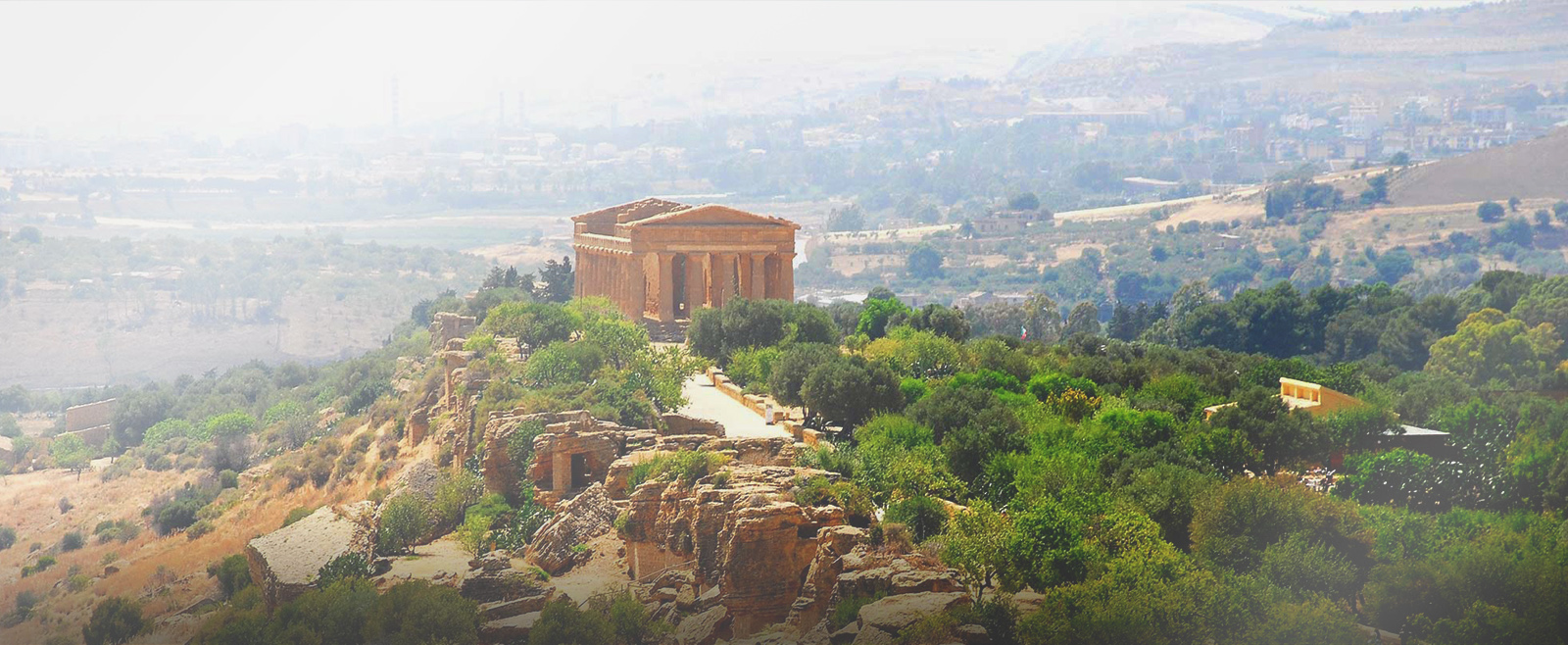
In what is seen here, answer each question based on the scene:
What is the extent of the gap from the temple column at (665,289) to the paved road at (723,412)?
13190mm

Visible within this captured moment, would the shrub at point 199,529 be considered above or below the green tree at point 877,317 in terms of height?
below

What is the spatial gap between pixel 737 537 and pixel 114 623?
1813 centimetres

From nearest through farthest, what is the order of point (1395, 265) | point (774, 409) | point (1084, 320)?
point (774, 409) → point (1084, 320) → point (1395, 265)

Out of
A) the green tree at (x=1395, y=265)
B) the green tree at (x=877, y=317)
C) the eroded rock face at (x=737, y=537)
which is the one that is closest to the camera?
the eroded rock face at (x=737, y=537)

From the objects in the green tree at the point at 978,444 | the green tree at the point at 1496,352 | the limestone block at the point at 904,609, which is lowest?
the green tree at the point at 1496,352

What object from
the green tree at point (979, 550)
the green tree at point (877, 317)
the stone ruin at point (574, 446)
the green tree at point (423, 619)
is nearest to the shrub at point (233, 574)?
the stone ruin at point (574, 446)

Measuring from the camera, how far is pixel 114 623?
46.6m

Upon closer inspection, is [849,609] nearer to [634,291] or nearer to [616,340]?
[616,340]

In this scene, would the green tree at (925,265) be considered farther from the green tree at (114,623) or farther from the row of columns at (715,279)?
the green tree at (114,623)

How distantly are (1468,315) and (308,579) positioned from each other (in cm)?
5932

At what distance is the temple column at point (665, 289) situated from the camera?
229 ft

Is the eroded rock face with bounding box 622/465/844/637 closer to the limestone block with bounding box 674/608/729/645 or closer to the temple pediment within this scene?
the limestone block with bounding box 674/608/729/645

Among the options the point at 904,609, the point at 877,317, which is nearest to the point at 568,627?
the point at 904,609

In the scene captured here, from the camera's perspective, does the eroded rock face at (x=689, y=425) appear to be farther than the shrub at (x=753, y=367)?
No
